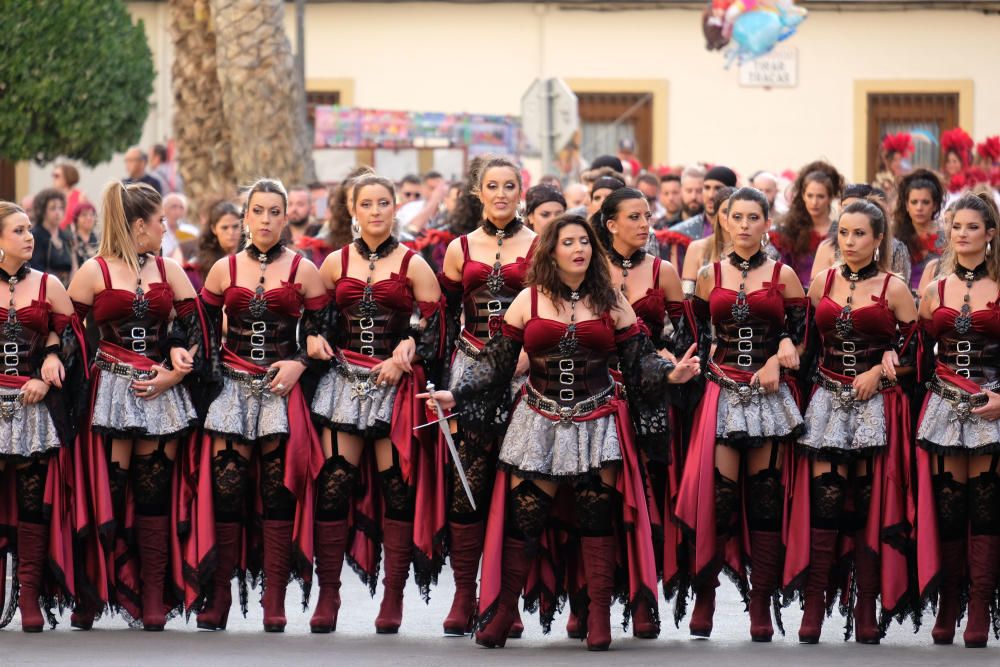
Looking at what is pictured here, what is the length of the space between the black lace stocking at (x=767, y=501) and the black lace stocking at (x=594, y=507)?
74cm

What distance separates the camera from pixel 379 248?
8.71 metres

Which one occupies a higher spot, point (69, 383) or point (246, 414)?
point (69, 383)

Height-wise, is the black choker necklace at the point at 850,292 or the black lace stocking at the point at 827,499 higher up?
the black choker necklace at the point at 850,292

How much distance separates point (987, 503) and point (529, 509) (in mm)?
1934

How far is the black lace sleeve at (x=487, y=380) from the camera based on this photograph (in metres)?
8.06

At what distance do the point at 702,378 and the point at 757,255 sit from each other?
60 centimetres

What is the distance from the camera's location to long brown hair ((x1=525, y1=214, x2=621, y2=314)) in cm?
803

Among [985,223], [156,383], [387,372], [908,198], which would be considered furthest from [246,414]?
[908,198]

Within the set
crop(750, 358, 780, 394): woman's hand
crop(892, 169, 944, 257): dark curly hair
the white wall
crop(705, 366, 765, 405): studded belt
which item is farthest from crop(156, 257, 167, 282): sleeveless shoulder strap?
the white wall

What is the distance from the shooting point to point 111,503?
8516mm

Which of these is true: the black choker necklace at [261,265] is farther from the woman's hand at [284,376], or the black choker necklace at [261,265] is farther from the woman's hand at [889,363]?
the woman's hand at [889,363]

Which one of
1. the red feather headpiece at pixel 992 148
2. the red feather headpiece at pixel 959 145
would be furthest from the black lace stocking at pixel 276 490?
the red feather headpiece at pixel 992 148

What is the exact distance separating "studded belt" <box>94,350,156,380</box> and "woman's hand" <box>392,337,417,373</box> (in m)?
1.06

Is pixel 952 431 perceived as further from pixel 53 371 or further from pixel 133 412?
pixel 53 371
